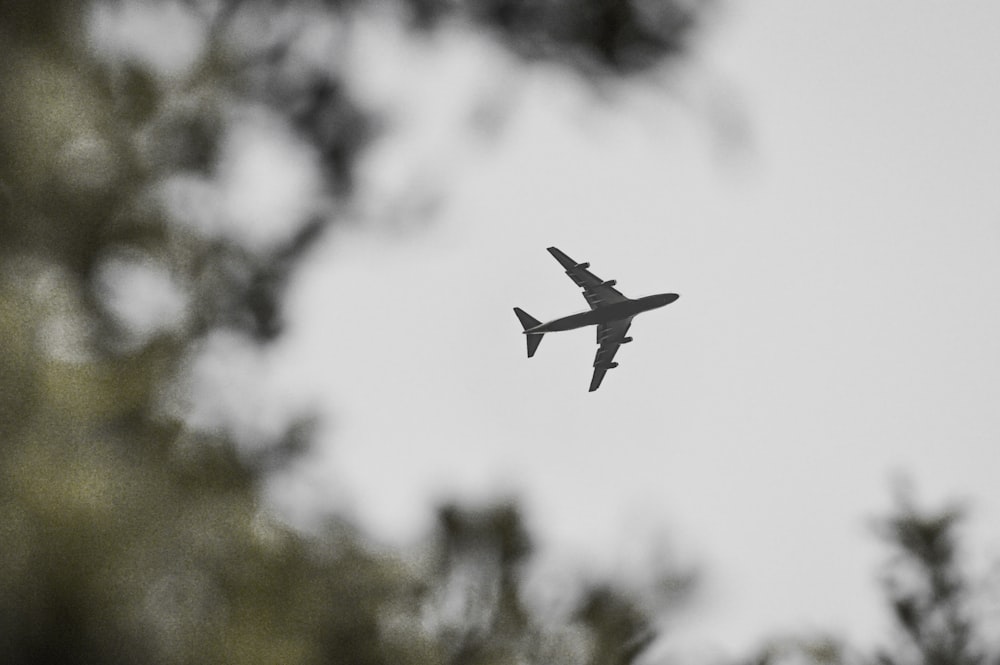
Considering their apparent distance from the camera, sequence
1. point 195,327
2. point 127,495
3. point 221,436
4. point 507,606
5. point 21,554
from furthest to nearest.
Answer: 1. point 507,606
2. point 221,436
3. point 195,327
4. point 127,495
5. point 21,554

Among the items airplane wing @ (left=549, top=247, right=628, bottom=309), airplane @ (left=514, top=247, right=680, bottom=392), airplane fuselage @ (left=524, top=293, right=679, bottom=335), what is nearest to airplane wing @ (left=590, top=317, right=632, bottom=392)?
airplane @ (left=514, top=247, right=680, bottom=392)

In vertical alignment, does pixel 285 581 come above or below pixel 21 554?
above

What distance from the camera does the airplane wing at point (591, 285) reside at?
26.4 feet

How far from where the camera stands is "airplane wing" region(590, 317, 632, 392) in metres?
9.19

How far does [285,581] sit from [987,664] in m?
8.72

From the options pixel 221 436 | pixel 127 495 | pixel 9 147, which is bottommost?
pixel 127 495

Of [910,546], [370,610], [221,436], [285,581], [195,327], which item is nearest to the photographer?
[195,327]

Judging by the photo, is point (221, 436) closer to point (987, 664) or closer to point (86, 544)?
point (86, 544)

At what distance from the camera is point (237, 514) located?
2.91 meters

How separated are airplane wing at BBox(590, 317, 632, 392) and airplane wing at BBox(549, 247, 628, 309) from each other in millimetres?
683

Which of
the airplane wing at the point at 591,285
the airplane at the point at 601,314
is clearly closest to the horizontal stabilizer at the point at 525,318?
the airplane at the point at 601,314

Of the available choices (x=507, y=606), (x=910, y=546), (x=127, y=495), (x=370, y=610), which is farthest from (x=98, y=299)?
(x=910, y=546)

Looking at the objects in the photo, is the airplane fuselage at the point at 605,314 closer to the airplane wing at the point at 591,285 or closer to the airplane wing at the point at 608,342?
the airplane wing at the point at 591,285

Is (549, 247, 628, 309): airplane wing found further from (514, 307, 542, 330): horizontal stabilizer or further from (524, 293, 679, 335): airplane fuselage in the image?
(514, 307, 542, 330): horizontal stabilizer
